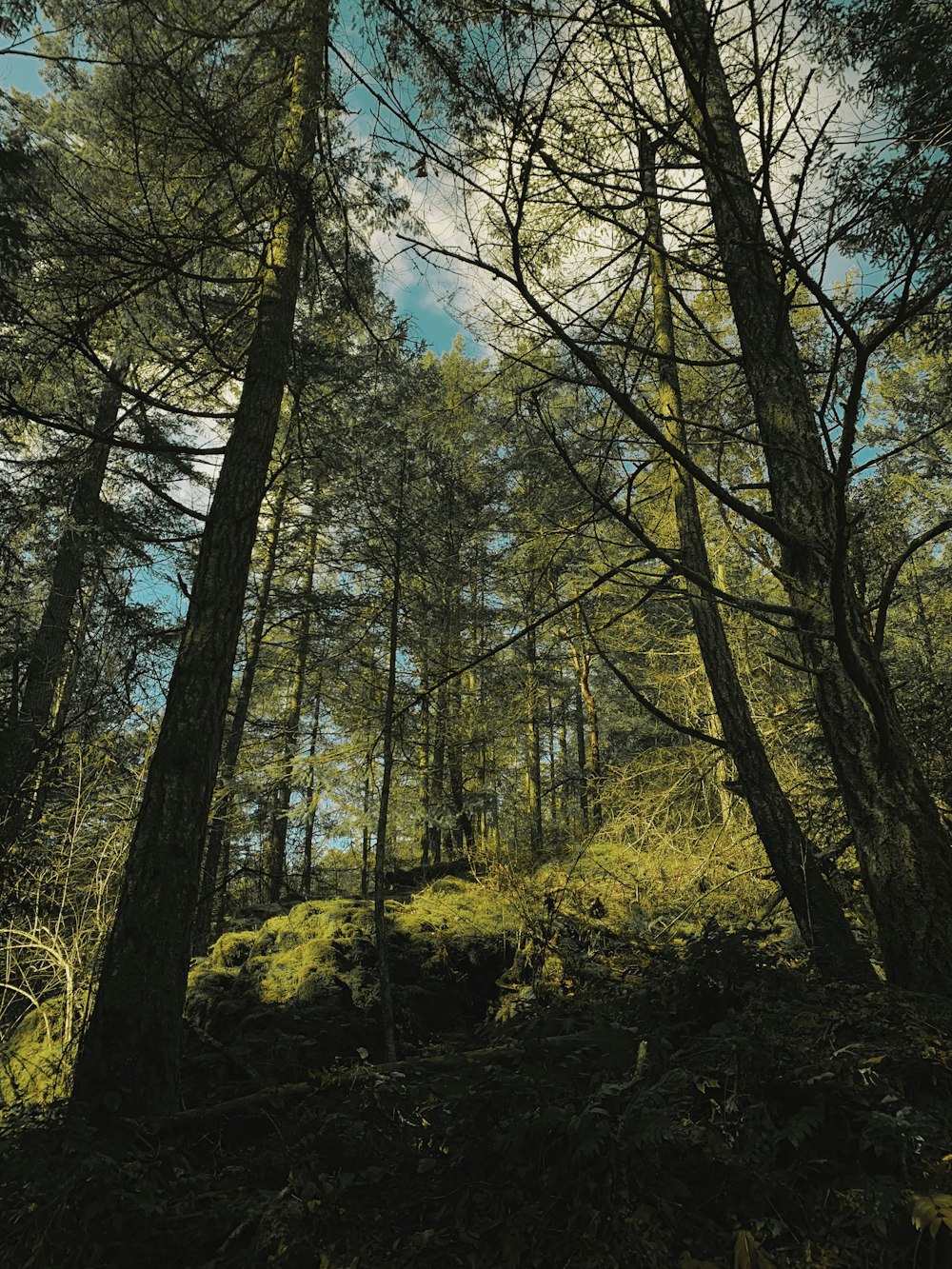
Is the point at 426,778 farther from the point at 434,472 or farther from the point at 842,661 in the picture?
the point at 842,661

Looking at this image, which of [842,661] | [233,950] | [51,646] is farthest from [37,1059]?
[51,646]

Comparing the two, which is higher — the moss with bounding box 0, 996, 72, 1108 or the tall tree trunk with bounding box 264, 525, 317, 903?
the tall tree trunk with bounding box 264, 525, 317, 903

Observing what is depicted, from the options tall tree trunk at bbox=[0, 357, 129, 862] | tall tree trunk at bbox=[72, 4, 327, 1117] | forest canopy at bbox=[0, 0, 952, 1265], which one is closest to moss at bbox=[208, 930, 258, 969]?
forest canopy at bbox=[0, 0, 952, 1265]

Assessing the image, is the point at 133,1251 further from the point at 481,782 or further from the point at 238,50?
the point at 481,782

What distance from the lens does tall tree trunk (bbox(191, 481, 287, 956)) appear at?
8289 mm

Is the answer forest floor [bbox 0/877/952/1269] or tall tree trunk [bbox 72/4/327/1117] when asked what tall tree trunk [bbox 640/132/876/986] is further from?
tall tree trunk [bbox 72/4/327/1117]

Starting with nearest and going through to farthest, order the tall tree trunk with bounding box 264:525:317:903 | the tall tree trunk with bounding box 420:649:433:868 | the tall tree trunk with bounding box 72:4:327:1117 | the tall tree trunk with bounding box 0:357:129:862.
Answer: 1. the tall tree trunk with bounding box 72:4:327:1117
2. the tall tree trunk with bounding box 0:357:129:862
3. the tall tree trunk with bounding box 420:649:433:868
4. the tall tree trunk with bounding box 264:525:317:903

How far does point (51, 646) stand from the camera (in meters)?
9.18

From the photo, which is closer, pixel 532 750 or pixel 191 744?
pixel 191 744

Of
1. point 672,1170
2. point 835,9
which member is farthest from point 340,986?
point 835,9

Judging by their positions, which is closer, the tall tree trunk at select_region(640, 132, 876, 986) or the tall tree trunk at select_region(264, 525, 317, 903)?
the tall tree trunk at select_region(640, 132, 876, 986)

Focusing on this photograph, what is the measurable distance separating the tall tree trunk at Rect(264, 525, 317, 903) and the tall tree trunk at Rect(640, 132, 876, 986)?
672 cm

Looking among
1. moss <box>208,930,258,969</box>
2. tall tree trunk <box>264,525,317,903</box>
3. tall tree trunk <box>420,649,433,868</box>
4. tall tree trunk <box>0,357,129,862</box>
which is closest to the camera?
tall tree trunk <box>0,357,129,862</box>

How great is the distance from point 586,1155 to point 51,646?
9711mm
